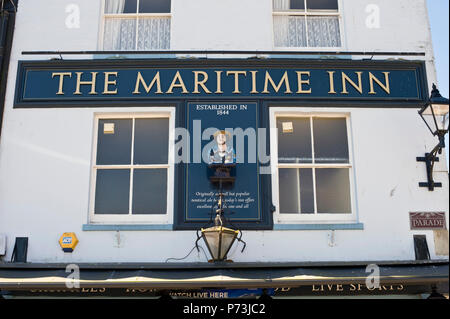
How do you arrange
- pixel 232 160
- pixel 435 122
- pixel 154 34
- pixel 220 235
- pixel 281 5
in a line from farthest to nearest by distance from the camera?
pixel 281 5
pixel 154 34
pixel 232 160
pixel 435 122
pixel 220 235

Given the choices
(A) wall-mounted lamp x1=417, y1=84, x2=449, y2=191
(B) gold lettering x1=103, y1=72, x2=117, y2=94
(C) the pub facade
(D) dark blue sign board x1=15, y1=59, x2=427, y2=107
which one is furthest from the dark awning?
(B) gold lettering x1=103, y1=72, x2=117, y2=94

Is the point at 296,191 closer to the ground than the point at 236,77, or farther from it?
closer to the ground

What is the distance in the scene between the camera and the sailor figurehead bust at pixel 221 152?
833 centimetres

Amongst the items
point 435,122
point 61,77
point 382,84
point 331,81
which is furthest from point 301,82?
point 61,77

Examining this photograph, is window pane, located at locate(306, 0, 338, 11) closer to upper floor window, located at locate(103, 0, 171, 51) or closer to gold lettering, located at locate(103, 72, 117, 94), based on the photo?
upper floor window, located at locate(103, 0, 171, 51)

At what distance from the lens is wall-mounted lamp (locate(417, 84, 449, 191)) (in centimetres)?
772

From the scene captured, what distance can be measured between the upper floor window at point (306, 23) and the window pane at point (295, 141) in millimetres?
1407

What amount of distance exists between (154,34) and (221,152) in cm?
251

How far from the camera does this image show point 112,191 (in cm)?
857

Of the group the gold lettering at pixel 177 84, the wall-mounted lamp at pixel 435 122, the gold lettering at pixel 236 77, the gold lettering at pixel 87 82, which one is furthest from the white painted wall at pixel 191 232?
the gold lettering at pixel 177 84

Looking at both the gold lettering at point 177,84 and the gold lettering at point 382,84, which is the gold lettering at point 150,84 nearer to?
the gold lettering at point 177,84

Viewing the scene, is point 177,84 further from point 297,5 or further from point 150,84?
point 297,5

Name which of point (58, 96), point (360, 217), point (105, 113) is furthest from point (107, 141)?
point (360, 217)

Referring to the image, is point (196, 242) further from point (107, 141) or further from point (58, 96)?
point (58, 96)
